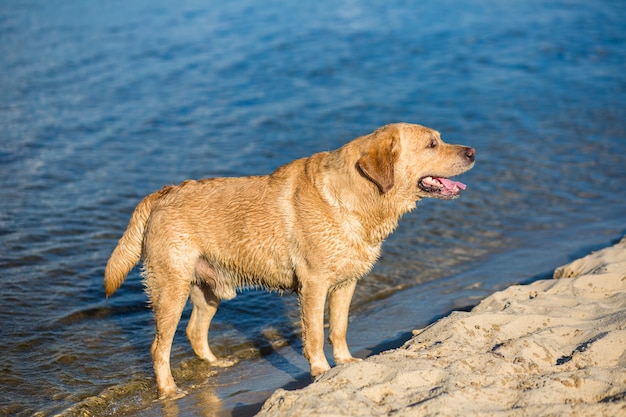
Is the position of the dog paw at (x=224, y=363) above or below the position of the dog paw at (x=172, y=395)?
below

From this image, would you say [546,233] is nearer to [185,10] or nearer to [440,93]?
[440,93]

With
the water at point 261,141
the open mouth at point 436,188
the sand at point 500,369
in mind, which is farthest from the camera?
the water at point 261,141

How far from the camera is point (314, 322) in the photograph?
647 centimetres

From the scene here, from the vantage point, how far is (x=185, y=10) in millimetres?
24828

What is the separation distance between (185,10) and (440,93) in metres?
10.8

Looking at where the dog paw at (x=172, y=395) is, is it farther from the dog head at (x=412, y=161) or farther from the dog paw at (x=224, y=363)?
the dog head at (x=412, y=161)

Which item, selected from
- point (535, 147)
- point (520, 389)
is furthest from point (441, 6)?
point (520, 389)

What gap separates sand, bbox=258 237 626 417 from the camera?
16.4 ft

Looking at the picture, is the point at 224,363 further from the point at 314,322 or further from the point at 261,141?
the point at 261,141

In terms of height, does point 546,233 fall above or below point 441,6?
below

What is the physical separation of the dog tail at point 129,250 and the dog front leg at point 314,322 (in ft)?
5.16

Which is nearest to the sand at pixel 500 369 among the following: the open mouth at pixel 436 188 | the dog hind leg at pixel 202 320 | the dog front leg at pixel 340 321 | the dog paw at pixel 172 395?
the dog front leg at pixel 340 321

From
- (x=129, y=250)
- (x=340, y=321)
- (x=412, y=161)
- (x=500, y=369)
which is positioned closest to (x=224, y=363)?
(x=340, y=321)

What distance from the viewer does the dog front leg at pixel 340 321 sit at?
6.87m
